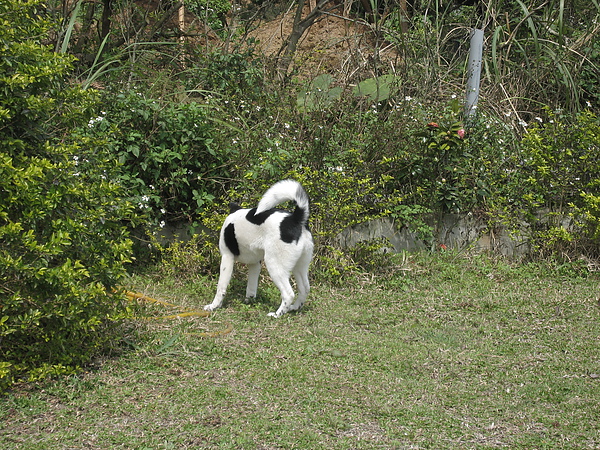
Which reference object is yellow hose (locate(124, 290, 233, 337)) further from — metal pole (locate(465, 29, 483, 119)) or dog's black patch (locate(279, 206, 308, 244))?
metal pole (locate(465, 29, 483, 119))

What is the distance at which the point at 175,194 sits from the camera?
25.5 feet

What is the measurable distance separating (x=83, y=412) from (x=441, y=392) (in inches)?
89.5

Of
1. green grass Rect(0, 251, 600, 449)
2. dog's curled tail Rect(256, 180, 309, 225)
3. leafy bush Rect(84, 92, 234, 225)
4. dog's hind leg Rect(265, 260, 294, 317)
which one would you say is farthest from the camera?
leafy bush Rect(84, 92, 234, 225)

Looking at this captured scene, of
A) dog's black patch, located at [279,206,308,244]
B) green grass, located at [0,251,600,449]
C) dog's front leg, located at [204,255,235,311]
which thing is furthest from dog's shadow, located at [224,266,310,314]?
dog's black patch, located at [279,206,308,244]

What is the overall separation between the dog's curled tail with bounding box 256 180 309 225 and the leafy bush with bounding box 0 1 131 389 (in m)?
1.51

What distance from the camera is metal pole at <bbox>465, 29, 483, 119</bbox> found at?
28.1 ft

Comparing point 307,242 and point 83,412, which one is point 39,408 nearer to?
point 83,412

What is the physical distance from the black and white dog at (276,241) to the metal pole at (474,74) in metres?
3.71

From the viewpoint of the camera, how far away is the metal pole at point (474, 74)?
858 cm

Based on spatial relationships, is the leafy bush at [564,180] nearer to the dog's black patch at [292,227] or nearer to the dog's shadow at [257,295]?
the dog's shadow at [257,295]

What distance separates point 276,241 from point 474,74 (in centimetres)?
429

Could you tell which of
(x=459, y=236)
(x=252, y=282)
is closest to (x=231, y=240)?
(x=252, y=282)

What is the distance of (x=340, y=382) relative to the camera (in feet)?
14.8

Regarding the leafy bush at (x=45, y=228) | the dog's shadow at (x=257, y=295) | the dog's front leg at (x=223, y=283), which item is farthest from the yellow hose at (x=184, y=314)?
the leafy bush at (x=45, y=228)
